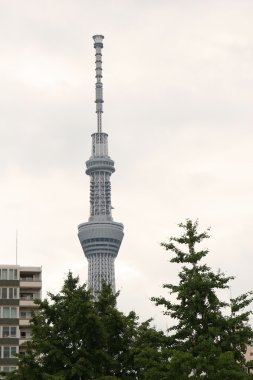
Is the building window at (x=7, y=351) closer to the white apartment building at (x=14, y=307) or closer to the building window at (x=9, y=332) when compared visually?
the white apartment building at (x=14, y=307)

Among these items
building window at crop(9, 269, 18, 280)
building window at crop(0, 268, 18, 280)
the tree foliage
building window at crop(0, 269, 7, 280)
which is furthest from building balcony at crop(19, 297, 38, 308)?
the tree foliage

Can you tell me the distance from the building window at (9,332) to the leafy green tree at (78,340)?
187 feet

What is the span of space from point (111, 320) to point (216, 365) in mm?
15951

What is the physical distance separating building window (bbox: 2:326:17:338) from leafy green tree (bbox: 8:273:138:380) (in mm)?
57096

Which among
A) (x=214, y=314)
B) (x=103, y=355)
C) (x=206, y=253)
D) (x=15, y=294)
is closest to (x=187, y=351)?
(x=214, y=314)

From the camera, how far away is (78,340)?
201ft

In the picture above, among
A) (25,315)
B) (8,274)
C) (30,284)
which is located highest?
(8,274)

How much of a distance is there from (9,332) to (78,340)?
6176 cm

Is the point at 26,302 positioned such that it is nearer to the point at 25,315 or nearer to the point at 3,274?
the point at 25,315

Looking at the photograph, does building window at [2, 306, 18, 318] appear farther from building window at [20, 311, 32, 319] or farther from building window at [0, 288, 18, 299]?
building window at [20, 311, 32, 319]

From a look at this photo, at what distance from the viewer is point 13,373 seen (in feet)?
208

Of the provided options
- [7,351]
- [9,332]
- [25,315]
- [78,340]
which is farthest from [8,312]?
[78,340]

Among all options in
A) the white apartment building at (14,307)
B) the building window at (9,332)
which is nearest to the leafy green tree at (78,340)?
the white apartment building at (14,307)

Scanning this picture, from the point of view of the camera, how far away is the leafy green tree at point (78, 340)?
195ft
